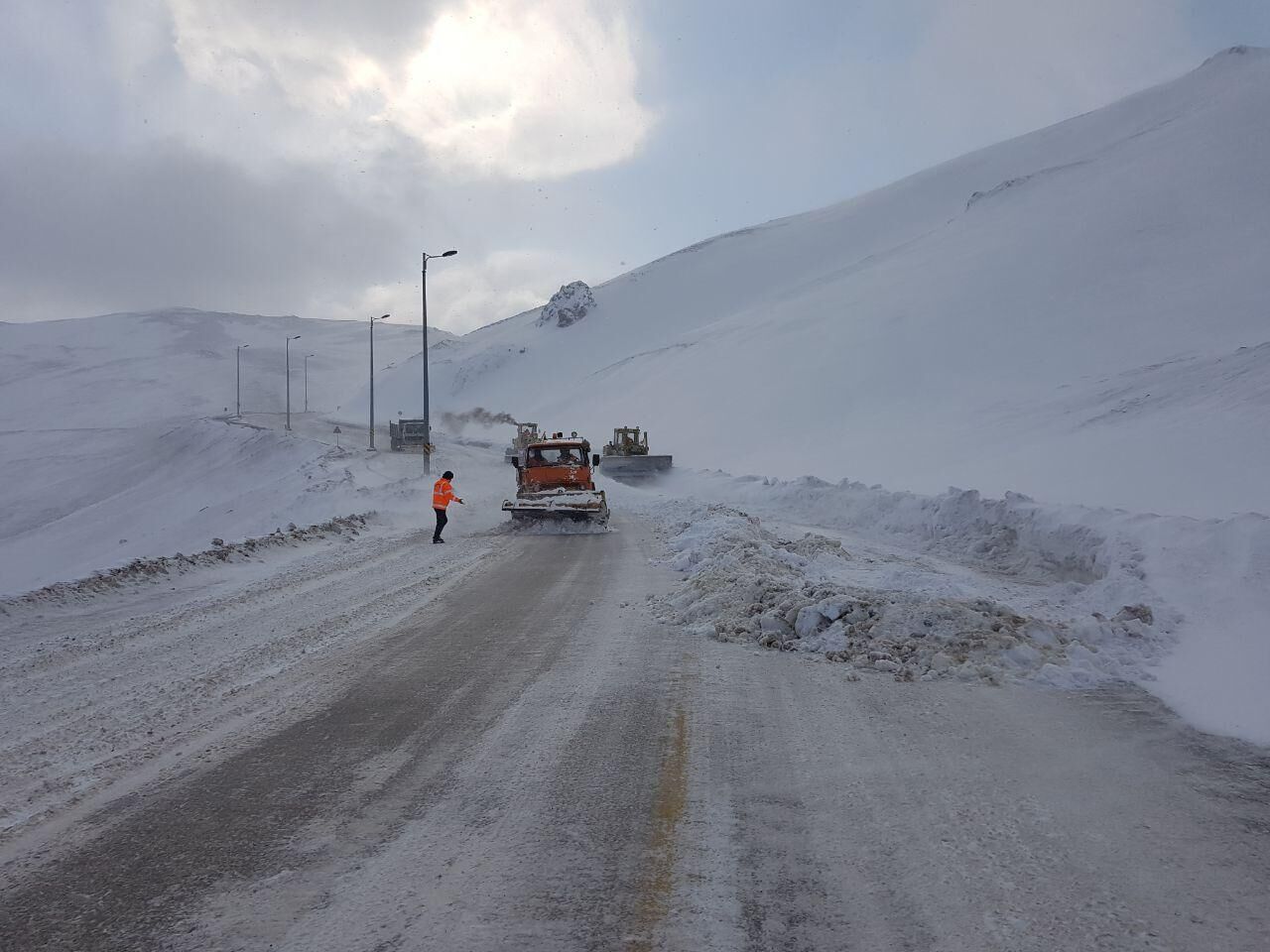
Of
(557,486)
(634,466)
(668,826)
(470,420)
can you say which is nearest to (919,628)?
(668,826)

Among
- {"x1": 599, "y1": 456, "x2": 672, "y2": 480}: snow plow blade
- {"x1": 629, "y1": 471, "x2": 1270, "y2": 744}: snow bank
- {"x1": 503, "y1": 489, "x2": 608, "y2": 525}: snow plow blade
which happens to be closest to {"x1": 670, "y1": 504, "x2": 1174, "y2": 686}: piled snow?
{"x1": 629, "y1": 471, "x2": 1270, "y2": 744}: snow bank

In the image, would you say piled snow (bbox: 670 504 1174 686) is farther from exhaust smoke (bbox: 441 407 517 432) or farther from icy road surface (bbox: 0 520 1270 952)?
exhaust smoke (bbox: 441 407 517 432)

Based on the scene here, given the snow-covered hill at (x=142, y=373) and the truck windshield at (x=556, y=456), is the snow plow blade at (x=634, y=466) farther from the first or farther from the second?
the snow-covered hill at (x=142, y=373)

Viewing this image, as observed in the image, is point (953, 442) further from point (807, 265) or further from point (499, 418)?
point (807, 265)

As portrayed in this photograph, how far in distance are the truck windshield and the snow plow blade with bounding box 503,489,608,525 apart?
87.5 inches

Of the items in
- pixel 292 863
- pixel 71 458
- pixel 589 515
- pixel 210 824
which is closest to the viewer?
pixel 292 863

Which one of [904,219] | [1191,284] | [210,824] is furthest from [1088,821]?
[904,219]

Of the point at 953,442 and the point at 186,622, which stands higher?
the point at 953,442

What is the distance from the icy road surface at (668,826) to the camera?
3.33 meters

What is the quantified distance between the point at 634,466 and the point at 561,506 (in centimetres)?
2067

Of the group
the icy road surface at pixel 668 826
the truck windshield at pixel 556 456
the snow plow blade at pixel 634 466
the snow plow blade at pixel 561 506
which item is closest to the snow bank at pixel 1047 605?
the icy road surface at pixel 668 826

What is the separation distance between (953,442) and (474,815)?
3567 cm

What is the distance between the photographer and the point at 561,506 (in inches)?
787

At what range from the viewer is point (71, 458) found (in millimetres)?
62844
